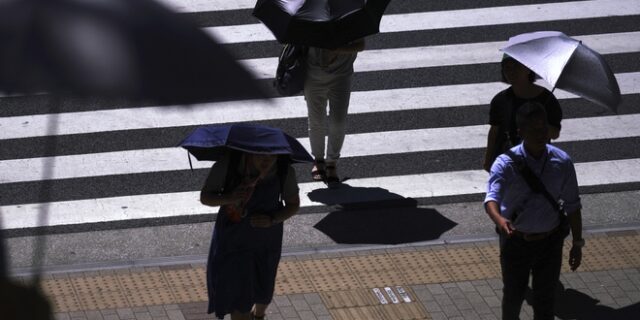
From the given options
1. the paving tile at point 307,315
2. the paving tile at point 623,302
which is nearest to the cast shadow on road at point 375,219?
the paving tile at point 307,315

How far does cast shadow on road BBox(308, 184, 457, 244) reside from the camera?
10.0 meters

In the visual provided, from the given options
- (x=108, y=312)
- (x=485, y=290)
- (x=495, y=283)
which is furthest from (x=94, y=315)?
(x=495, y=283)

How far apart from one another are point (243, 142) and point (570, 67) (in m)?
2.49

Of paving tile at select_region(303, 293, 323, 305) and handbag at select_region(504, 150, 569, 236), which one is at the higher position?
handbag at select_region(504, 150, 569, 236)

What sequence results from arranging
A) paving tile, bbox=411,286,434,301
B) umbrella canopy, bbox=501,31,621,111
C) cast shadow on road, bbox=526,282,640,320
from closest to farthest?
umbrella canopy, bbox=501,31,621,111 → cast shadow on road, bbox=526,282,640,320 → paving tile, bbox=411,286,434,301

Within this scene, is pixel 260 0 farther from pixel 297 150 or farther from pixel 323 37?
pixel 297 150

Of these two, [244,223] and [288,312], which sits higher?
[244,223]

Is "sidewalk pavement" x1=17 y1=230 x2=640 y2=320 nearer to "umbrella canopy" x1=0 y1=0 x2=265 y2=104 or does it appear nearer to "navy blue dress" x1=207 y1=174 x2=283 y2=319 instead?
"navy blue dress" x1=207 y1=174 x2=283 y2=319

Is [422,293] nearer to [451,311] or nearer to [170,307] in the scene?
[451,311]

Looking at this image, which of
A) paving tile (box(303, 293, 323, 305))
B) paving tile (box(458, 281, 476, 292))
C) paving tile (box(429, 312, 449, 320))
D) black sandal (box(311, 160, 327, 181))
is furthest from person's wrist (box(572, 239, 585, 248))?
black sandal (box(311, 160, 327, 181))

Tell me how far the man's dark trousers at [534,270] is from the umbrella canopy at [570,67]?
3.71 ft

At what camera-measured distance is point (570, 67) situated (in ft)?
27.8

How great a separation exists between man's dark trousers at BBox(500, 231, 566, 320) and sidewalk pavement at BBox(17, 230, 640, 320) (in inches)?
26.1

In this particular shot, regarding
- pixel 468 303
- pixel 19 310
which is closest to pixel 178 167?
pixel 468 303
